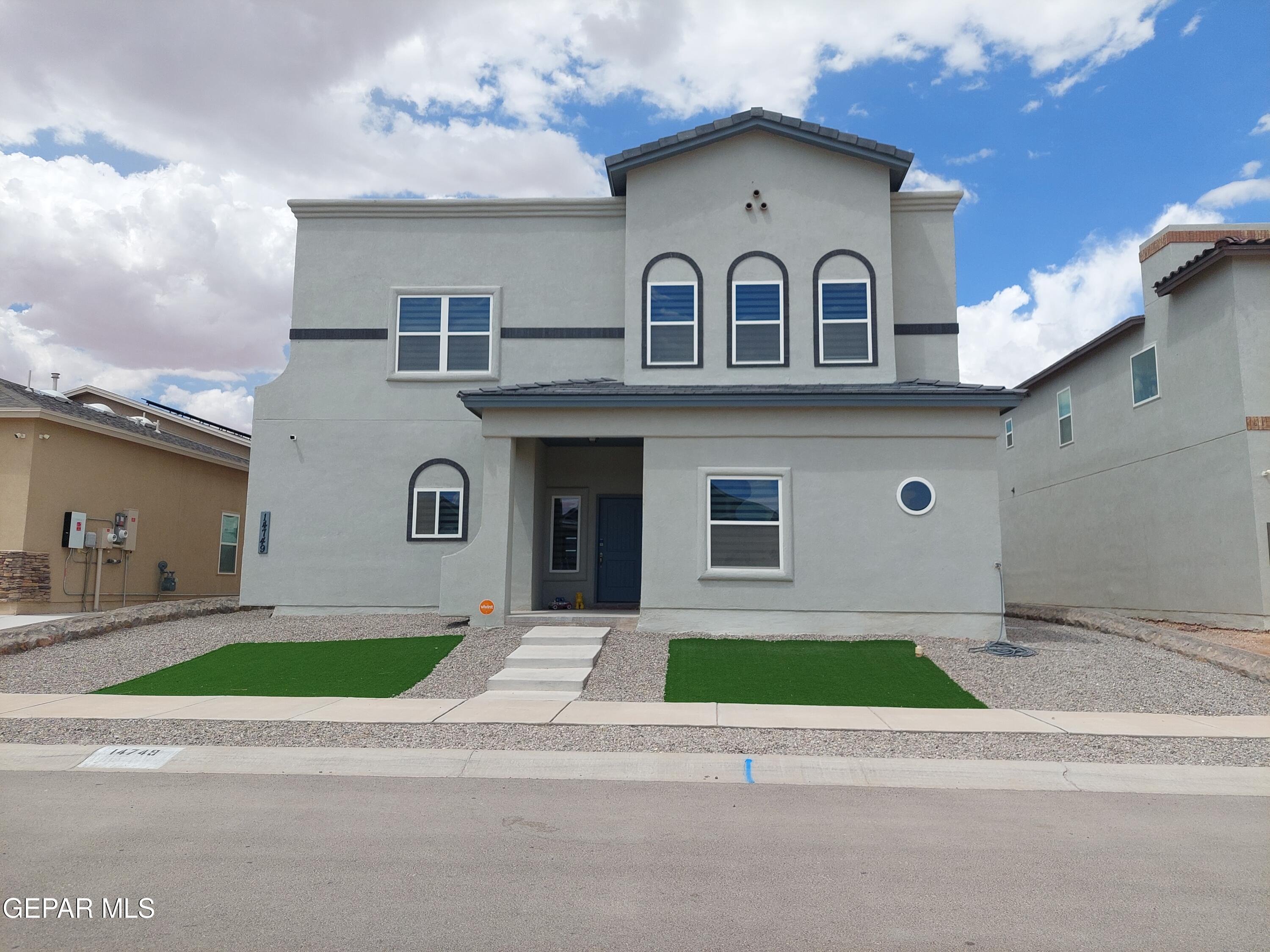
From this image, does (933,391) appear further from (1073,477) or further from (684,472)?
(1073,477)

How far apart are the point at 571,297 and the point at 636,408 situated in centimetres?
368

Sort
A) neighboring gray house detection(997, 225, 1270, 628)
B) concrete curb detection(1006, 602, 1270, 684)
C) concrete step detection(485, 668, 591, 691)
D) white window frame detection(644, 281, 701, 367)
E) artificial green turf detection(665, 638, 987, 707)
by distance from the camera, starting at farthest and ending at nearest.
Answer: white window frame detection(644, 281, 701, 367), neighboring gray house detection(997, 225, 1270, 628), concrete curb detection(1006, 602, 1270, 684), concrete step detection(485, 668, 591, 691), artificial green turf detection(665, 638, 987, 707)

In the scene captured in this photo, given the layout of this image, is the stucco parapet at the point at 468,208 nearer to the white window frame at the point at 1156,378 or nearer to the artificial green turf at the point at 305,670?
the artificial green turf at the point at 305,670

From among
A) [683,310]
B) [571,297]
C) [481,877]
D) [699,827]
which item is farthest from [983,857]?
[571,297]

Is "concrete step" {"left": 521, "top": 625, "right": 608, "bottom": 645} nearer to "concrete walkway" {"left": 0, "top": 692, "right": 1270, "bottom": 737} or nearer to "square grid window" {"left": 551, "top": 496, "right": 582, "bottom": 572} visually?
"concrete walkway" {"left": 0, "top": 692, "right": 1270, "bottom": 737}

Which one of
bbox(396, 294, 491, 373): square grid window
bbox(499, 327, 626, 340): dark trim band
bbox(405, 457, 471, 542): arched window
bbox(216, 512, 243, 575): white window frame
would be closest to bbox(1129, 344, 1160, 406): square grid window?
bbox(499, 327, 626, 340): dark trim band

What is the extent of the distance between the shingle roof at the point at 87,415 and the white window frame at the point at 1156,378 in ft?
71.4

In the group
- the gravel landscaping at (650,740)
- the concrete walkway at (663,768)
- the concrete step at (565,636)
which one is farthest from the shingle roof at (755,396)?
the concrete walkway at (663,768)

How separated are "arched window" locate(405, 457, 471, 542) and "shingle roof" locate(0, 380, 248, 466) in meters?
7.76

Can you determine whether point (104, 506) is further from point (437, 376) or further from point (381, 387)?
point (437, 376)

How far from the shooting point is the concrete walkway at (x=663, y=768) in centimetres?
748

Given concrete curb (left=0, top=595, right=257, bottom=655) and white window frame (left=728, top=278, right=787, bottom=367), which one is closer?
concrete curb (left=0, top=595, right=257, bottom=655)

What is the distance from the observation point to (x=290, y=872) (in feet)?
17.0

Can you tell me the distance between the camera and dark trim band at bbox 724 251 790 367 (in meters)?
15.9
